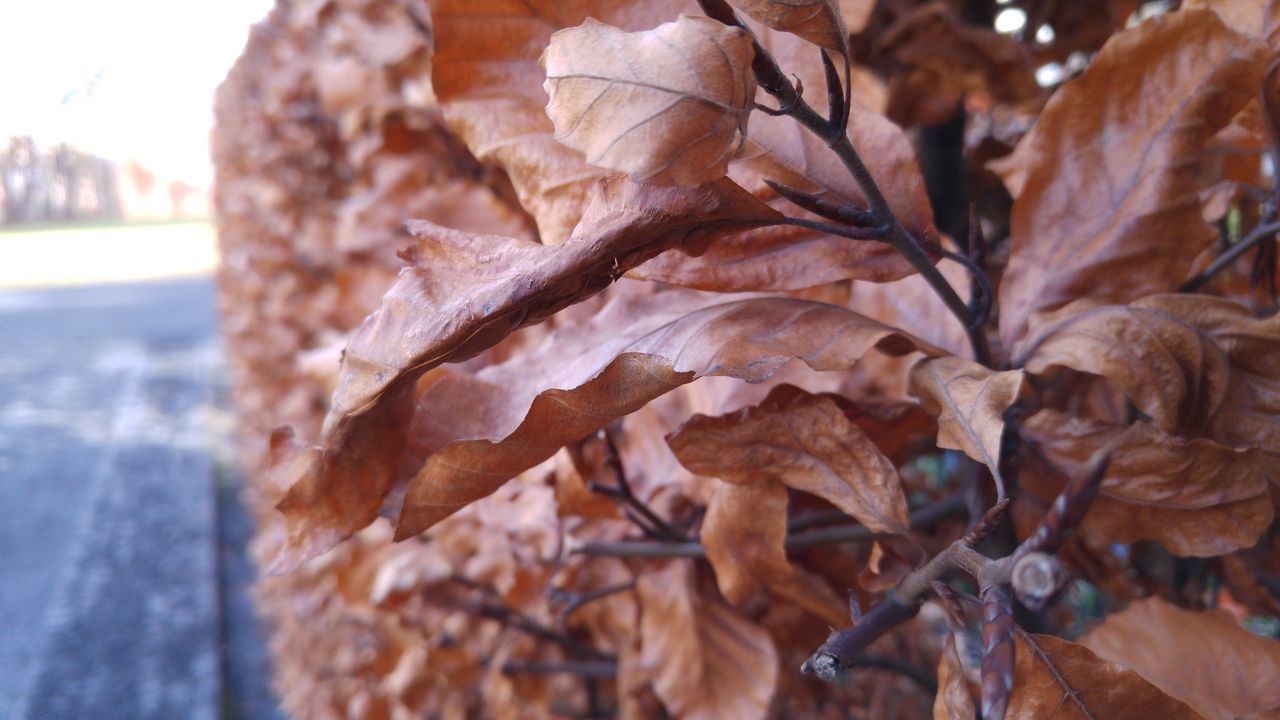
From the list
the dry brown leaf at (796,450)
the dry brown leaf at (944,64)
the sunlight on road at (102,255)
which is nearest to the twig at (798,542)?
the dry brown leaf at (796,450)

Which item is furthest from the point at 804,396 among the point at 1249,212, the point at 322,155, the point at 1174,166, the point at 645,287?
the point at 322,155

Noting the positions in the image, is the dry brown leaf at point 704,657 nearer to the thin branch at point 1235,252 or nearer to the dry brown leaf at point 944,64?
the thin branch at point 1235,252

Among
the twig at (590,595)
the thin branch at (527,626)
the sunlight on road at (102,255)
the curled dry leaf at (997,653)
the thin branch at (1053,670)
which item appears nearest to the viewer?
the curled dry leaf at (997,653)

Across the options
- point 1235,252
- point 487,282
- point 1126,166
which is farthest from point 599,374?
point 1235,252

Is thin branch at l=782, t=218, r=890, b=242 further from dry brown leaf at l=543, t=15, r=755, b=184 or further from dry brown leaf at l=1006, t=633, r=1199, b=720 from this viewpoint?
dry brown leaf at l=1006, t=633, r=1199, b=720

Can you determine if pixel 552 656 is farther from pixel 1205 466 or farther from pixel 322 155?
pixel 322 155

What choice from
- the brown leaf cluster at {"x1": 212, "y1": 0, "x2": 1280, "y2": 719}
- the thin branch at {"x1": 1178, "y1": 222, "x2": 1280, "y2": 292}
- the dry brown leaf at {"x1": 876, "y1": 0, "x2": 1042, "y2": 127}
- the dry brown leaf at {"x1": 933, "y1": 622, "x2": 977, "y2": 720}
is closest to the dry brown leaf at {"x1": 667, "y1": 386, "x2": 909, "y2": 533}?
the brown leaf cluster at {"x1": 212, "y1": 0, "x2": 1280, "y2": 719}

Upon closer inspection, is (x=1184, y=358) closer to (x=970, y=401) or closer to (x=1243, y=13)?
(x=970, y=401)

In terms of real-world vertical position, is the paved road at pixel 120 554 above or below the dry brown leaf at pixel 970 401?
below
